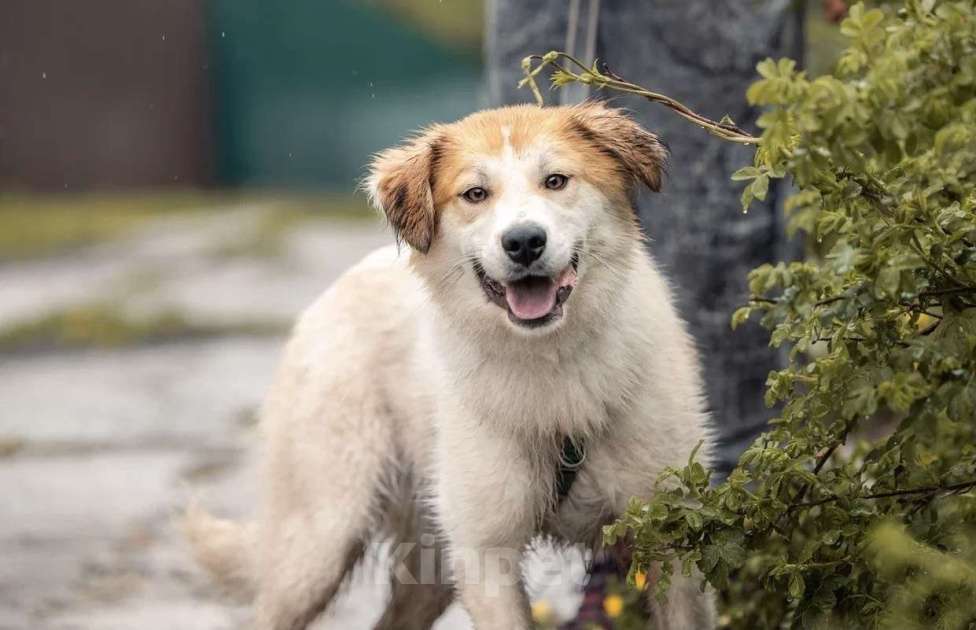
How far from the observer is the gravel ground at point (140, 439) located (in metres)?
5.39

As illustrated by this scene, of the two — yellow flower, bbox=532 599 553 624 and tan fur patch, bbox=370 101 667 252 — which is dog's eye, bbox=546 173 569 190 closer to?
tan fur patch, bbox=370 101 667 252

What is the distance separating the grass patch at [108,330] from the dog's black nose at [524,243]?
7020mm

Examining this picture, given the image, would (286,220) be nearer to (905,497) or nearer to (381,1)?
(381,1)

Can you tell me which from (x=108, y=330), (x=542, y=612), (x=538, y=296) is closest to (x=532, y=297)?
(x=538, y=296)

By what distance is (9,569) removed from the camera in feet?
18.7

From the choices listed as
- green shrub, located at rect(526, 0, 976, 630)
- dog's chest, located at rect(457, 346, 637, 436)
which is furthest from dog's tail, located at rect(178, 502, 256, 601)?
green shrub, located at rect(526, 0, 976, 630)

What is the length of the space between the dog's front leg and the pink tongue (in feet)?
1.23

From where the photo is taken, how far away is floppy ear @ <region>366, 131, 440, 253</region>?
351cm

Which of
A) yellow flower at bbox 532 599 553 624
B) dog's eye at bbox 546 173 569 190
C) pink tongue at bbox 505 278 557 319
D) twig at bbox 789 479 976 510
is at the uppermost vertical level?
dog's eye at bbox 546 173 569 190

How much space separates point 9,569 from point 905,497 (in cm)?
382

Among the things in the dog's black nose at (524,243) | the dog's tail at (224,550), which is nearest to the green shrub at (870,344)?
the dog's black nose at (524,243)

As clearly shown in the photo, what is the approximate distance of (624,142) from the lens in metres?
3.51

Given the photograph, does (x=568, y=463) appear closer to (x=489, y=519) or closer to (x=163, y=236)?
(x=489, y=519)

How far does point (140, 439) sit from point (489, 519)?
4.56 metres
